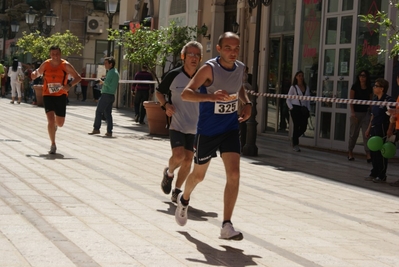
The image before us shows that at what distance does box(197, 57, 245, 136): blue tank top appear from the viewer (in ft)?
26.8

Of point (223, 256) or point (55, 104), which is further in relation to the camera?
point (55, 104)

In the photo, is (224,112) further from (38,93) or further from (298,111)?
(38,93)

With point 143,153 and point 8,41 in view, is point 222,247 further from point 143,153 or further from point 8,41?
point 8,41

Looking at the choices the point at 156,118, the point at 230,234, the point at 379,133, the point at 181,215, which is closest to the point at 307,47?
the point at 156,118

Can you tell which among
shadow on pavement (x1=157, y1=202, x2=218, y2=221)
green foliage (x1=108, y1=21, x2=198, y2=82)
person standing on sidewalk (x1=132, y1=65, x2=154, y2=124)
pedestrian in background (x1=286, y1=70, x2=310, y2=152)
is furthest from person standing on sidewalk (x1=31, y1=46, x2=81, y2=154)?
person standing on sidewalk (x1=132, y1=65, x2=154, y2=124)

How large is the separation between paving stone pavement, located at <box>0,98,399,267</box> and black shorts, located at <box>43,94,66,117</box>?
2.23ft

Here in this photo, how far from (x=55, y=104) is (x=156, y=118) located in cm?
666

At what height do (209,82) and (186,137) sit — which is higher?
(209,82)

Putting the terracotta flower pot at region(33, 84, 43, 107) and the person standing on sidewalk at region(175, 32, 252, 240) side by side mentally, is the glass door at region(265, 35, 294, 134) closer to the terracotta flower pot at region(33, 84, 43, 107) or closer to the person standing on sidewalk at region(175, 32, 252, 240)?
the terracotta flower pot at region(33, 84, 43, 107)

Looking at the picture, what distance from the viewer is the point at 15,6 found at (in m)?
62.0

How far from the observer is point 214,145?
8.27 meters

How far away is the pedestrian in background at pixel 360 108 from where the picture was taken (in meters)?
17.6

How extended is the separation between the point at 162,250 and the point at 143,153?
9.23m

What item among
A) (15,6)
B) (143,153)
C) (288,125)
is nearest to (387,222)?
(143,153)
